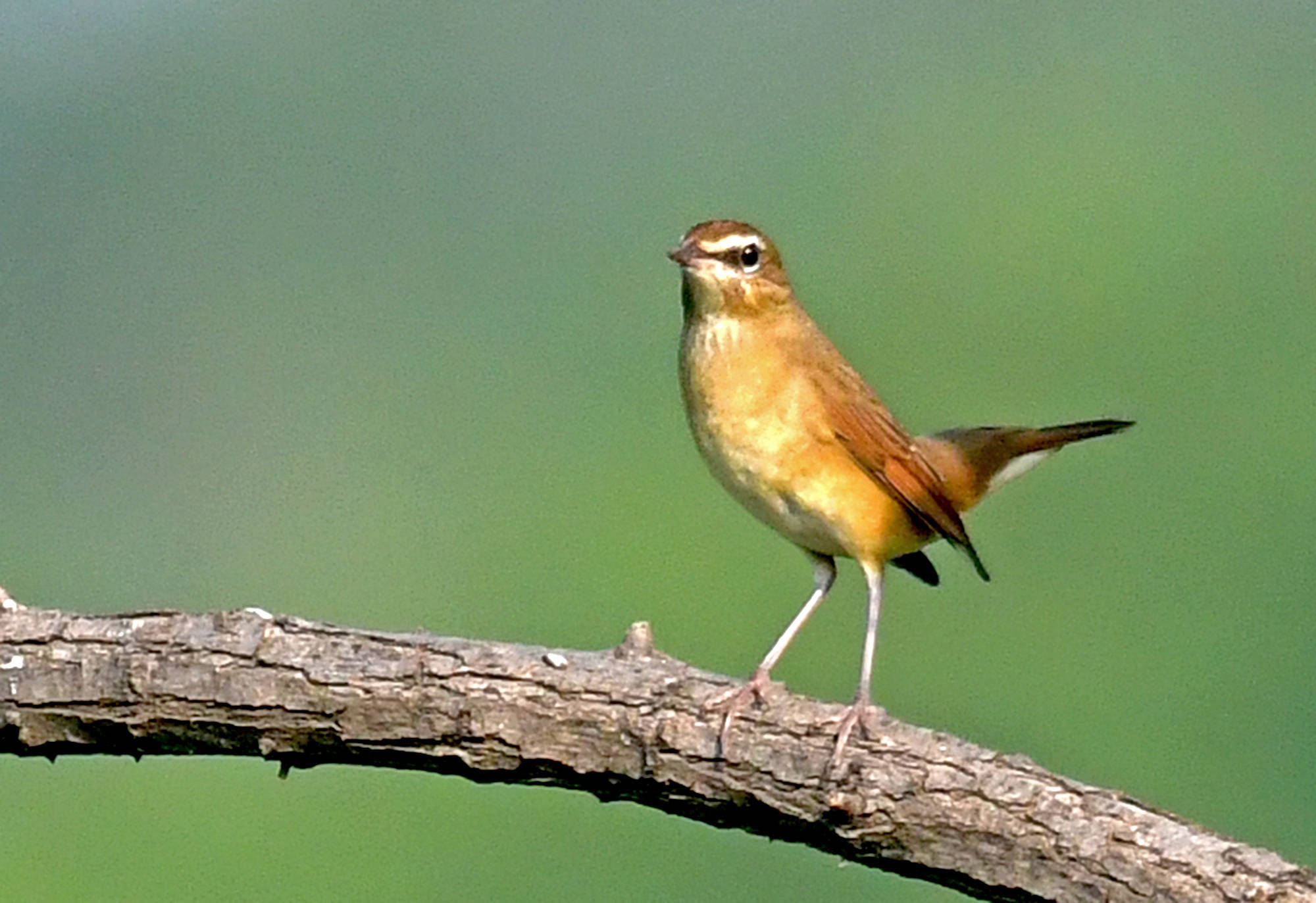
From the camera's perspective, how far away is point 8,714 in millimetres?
3045

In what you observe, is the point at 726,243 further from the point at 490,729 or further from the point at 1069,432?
the point at 490,729

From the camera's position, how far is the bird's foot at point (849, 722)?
2998 mm

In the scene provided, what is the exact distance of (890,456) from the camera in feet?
12.6

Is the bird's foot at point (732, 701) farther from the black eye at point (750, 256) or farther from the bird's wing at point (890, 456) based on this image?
the black eye at point (750, 256)

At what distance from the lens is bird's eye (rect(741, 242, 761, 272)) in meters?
3.74

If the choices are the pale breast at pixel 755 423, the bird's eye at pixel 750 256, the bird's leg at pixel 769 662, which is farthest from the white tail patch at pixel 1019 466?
Answer: the bird's eye at pixel 750 256

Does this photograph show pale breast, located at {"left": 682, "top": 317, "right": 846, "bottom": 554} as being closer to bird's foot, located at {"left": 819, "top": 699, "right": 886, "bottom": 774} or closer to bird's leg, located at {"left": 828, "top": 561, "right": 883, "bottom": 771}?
bird's leg, located at {"left": 828, "top": 561, "right": 883, "bottom": 771}

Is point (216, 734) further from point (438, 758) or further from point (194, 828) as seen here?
point (194, 828)

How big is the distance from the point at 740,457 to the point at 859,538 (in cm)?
32

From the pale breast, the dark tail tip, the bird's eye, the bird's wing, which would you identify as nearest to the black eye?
the bird's eye

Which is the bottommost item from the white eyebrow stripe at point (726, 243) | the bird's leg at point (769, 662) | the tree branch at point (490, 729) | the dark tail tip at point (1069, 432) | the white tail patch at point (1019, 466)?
the tree branch at point (490, 729)

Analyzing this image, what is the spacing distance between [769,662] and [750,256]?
2.69 ft

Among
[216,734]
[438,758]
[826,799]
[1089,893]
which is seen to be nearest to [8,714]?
[216,734]

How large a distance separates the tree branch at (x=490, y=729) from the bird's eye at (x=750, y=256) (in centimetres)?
102
